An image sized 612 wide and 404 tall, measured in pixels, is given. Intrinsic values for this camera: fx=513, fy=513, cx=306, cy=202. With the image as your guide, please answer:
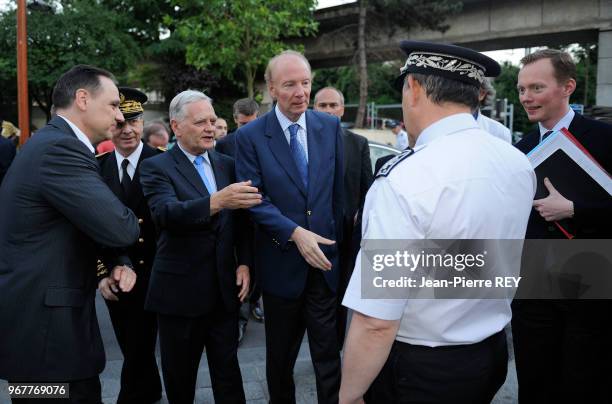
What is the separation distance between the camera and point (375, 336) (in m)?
1.55

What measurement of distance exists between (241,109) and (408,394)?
4.63m

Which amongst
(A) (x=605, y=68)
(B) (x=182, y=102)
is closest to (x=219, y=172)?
(B) (x=182, y=102)

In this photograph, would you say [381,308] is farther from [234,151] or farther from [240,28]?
[240,28]

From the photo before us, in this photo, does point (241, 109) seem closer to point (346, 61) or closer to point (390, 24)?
point (390, 24)

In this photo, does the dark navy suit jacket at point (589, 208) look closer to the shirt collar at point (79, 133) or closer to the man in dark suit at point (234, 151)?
the man in dark suit at point (234, 151)

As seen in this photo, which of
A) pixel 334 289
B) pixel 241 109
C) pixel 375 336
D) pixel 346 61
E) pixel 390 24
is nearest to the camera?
pixel 375 336

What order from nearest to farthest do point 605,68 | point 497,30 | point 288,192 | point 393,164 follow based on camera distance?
point 393,164 < point 288,192 < point 605,68 < point 497,30

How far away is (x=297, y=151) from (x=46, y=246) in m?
1.39

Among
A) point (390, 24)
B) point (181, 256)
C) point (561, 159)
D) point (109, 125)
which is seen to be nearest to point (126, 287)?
point (181, 256)

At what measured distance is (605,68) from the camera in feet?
49.0

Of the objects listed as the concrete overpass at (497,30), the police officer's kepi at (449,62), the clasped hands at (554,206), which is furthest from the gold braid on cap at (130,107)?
the concrete overpass at (497,30)

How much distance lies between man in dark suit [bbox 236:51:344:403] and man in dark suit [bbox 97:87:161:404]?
0.94 m

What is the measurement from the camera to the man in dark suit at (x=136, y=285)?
337 cm

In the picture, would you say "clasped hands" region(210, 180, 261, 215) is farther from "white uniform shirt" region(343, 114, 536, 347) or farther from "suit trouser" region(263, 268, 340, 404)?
"white uniform shirt" region(343, 114, 536, 347)
